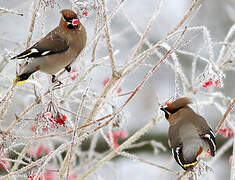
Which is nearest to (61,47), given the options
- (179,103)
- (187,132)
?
(179,103)

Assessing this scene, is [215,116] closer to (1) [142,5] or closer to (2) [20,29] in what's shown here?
(1) [142,5]

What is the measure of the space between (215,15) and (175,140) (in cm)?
672

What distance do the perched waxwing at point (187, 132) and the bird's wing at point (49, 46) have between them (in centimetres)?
69

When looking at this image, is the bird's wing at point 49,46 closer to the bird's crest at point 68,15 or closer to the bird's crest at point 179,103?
the bird's crest at point 68,15

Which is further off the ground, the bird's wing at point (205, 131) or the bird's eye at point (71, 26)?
the bird's eye at point (71, 26)

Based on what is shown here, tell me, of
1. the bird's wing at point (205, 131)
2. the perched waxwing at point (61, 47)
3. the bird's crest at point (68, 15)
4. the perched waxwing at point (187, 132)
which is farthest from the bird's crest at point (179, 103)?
the bird's crest at point (68, 15)

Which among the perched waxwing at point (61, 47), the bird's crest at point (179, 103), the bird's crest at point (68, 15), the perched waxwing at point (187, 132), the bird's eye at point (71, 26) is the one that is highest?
the bird's crest at point (68, 15)

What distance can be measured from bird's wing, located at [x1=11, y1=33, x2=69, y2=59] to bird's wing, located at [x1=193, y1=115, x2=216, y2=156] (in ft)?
2.88

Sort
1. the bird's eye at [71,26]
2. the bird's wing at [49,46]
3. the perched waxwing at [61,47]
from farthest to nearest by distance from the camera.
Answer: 1. the bird's eye at [71,26]
2. the perched waxwing at [61,47]
3. the bird's wing at [49,46]

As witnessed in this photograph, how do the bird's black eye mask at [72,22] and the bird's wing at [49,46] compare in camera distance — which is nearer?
the bird's wing at [49,46]

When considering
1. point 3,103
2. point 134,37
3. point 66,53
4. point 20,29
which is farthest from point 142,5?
point 3,103

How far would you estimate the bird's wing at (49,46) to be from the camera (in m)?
2.32

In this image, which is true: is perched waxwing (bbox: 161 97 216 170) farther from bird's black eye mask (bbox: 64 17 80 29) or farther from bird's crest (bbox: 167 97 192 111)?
bird's black eye mask (bbox: 64 17 80 29)

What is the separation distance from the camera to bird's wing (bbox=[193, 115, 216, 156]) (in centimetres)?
256
